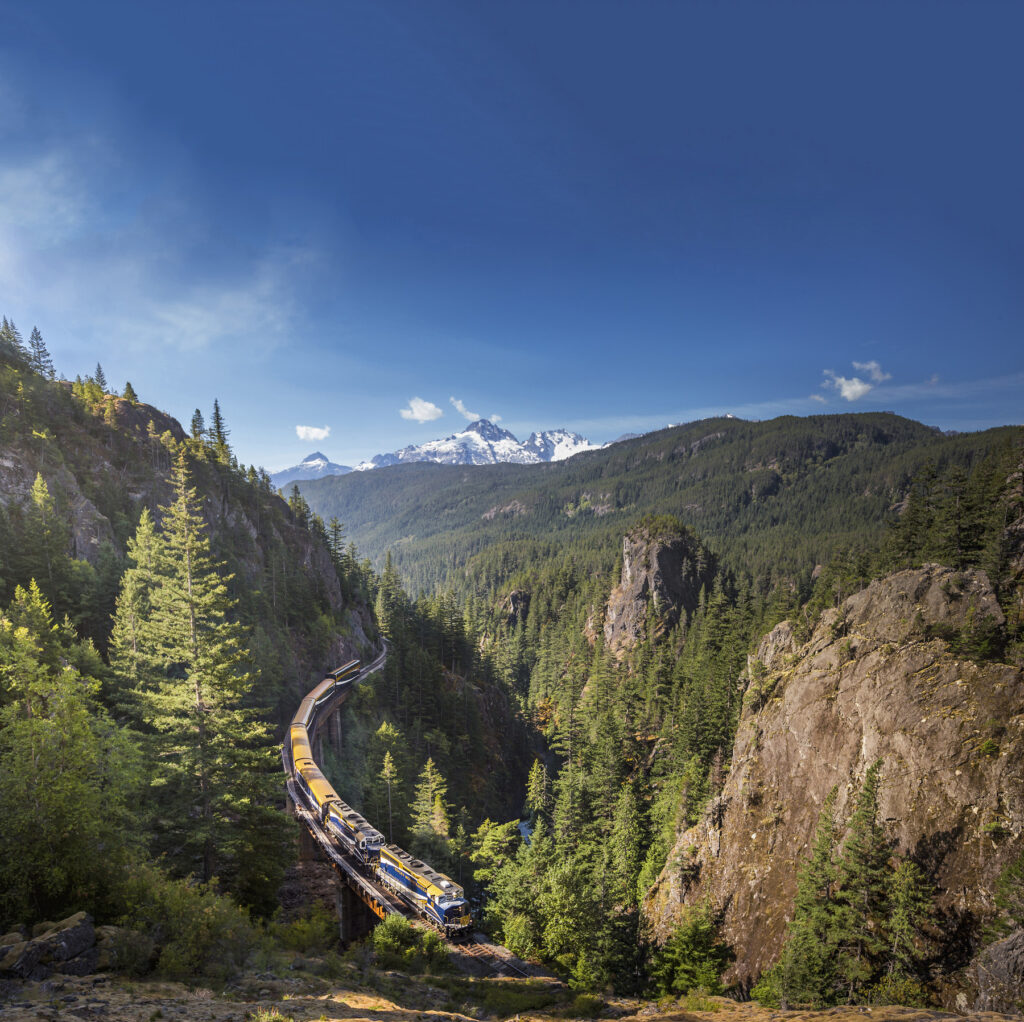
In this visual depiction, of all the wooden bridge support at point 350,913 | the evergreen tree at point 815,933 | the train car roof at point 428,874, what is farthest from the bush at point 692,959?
the wooden bridge support at point 350,913

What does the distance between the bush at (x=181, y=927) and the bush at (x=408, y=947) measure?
694 cm

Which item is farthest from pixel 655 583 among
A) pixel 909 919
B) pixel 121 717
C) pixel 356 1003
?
pixel 356 1003

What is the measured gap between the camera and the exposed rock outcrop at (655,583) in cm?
10094

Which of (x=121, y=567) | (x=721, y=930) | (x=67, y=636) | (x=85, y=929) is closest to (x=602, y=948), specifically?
(x=721, y=930)

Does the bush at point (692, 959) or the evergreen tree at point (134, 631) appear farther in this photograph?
the bush at point (692, 959)

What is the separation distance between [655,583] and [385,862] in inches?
3326

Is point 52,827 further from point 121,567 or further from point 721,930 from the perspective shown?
point 721,930

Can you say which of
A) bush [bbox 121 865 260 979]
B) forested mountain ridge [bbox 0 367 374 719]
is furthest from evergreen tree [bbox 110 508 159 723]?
bush [bbox 121 865 260 979]

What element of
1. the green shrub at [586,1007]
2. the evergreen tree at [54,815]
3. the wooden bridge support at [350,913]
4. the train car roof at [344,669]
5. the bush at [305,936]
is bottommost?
the wooden bridge support at [350,913]

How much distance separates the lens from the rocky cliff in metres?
21.2

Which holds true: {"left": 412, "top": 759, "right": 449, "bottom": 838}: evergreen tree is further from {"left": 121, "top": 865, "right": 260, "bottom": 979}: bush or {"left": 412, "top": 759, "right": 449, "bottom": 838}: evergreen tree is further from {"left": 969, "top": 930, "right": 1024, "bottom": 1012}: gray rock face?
{"left": 969, "top": 930, "right": 1024, "bottom": 1012}: gray rock face

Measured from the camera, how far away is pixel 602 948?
25.4 metres

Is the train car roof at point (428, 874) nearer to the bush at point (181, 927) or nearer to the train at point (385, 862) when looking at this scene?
the train at point (385, 862)

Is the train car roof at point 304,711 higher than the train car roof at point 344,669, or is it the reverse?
the train car roof at point 344,669
